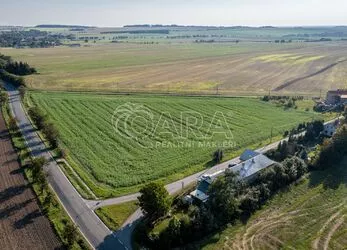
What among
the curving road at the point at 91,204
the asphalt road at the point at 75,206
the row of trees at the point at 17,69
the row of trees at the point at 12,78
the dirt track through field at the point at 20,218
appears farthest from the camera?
the row of trees at the point at 17,69

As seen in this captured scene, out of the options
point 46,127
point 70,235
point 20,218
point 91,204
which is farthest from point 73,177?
point 70,235

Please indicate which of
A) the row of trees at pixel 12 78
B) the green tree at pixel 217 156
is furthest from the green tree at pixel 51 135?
the row of trees at pixel 12 78

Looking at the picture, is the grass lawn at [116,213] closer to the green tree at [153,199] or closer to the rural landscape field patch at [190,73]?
the green tree at [153,199]

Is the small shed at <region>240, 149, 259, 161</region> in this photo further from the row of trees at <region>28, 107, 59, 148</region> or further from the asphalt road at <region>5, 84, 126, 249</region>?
the row of trees at <region>28, 107, 59, 148</region>

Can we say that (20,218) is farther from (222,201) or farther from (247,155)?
(247,155)

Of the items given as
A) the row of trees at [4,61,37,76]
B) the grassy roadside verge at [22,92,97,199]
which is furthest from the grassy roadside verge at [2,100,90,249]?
the row of trees at [4,61,37,76]

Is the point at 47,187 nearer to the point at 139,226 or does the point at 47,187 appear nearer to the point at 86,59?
the point at 139,226

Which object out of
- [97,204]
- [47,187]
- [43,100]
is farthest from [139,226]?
[43,100]
